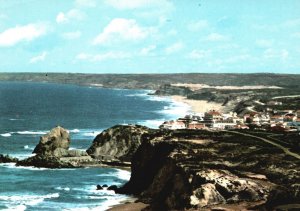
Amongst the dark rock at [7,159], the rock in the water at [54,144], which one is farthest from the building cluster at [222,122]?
the dark rock at [7,159]

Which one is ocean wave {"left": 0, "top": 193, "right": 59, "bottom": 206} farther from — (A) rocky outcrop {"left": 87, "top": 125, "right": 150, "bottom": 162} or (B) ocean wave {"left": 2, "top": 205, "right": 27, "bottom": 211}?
(A) rocky outcrop {"left": 87, "top": 125, "right": 150, "bottom": 162}

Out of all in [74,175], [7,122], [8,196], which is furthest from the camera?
[7,122]

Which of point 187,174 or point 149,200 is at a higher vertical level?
point 187,174

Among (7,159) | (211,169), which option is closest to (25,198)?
(211,169)

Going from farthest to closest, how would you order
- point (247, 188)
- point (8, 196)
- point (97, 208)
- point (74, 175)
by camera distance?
point (74, 175) < point (8, 196) < point (97, 208) < point (247, 188)

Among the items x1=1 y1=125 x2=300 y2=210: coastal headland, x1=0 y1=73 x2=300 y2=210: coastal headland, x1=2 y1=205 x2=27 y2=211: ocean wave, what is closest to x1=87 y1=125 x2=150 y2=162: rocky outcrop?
x1=0 y1=73 x2=300 y2=210: coastal headland

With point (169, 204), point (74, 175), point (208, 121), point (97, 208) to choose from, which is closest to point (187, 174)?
point (169, 204)

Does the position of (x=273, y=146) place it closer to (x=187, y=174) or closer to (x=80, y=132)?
(x=187, y=174)

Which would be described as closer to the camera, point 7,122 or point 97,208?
point 97,208
